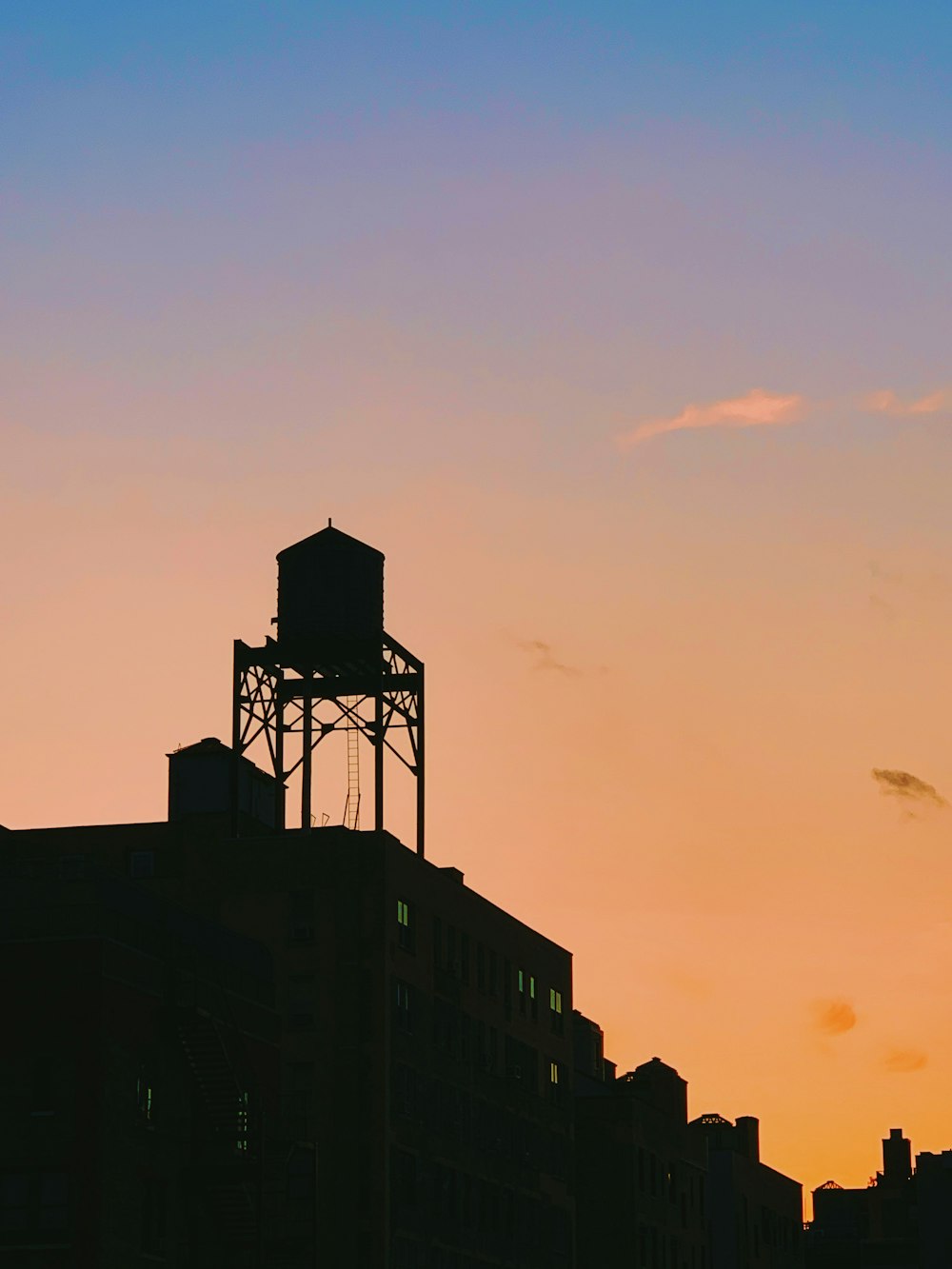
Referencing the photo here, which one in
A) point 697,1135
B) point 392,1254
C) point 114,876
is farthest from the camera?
point 697,1135

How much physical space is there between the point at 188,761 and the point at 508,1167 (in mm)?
25165

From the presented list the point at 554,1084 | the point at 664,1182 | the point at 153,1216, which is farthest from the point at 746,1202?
the point at 153,1216

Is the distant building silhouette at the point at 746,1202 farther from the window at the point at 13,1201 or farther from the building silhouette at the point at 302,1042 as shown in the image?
the window at the point at 13,1201

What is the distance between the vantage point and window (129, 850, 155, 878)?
97.8 meters

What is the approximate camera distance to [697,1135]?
144 metres

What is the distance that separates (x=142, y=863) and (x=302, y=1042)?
35.6 feet

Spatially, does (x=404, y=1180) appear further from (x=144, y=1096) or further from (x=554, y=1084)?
(x=144, y=1096)

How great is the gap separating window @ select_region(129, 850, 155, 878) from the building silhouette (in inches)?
5.7

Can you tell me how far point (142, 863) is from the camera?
98062mm

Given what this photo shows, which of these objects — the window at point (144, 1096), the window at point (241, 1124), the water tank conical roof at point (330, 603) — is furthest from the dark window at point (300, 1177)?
the water tank conical roof at point (330, 603)

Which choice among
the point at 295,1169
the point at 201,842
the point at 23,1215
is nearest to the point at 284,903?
the point at 201,842

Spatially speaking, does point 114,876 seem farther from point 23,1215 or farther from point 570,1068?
point 570,1068

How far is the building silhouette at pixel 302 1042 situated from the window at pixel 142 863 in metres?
0.15

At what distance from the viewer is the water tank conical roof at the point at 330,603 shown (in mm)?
101438
